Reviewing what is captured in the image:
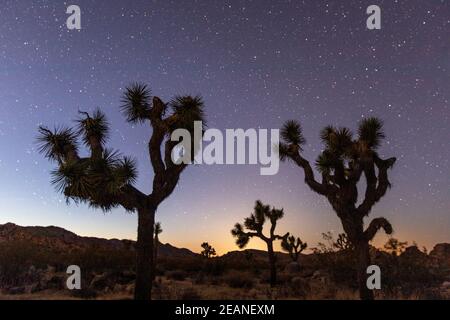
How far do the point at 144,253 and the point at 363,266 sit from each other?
7.08m

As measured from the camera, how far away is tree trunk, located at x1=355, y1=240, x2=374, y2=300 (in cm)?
1366

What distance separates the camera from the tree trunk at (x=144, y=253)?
12.9m

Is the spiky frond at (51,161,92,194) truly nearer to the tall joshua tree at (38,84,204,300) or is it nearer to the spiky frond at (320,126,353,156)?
the tall joshua tree at (38,84,204,300)

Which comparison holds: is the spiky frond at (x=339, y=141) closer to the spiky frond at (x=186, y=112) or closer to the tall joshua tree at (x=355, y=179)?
the tall joshua tree at (x=355, y=179)

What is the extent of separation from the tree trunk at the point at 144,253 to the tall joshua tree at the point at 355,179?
571 cm

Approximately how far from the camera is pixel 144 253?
12984 millimetres

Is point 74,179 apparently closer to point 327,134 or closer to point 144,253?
point 144,253

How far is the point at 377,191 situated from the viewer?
14.1 m

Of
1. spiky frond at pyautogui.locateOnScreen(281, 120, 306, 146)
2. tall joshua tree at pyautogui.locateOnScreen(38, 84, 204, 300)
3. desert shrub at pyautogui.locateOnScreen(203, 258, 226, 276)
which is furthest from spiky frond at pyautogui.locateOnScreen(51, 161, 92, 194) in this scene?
desert shrub at pyautogui.locateOnScreen(203, 258, 226, 276)

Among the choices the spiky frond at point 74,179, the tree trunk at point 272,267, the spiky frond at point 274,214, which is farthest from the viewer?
the spiky frond at point 274,214

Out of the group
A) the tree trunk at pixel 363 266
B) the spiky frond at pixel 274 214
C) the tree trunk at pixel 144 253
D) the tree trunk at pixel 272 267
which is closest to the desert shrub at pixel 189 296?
the tree trunk at pixel 144 253

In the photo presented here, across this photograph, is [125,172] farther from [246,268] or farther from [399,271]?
[246,268]
